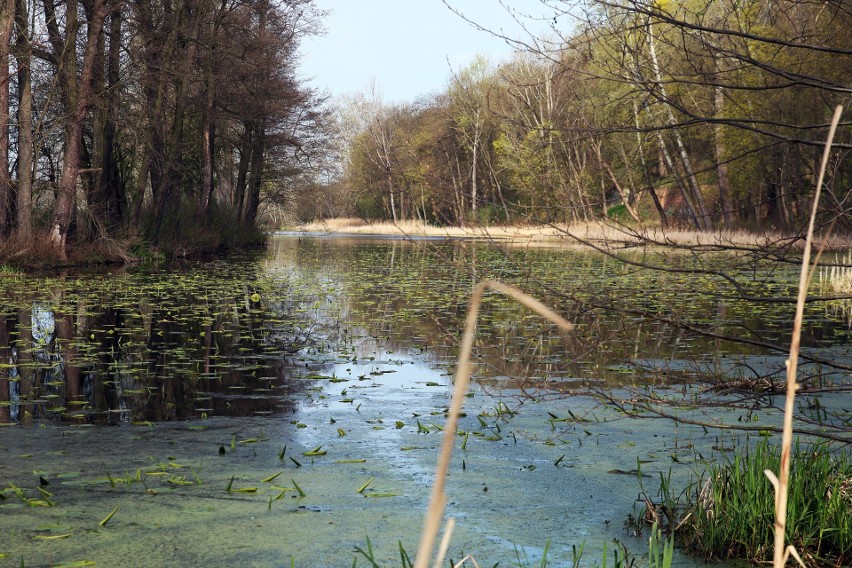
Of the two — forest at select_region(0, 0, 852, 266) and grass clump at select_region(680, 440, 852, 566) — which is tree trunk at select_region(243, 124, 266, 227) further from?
grass clump at select_region(680, 440, 852, 566)

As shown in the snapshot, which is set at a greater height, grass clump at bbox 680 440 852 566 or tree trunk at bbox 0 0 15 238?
tree trunk at bbox 0 0 15 238

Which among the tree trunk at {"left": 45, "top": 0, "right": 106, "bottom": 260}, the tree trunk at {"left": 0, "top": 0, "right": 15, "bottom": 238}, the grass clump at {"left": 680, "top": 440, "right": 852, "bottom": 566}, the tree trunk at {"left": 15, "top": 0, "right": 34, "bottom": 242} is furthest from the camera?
the tree trunk at {"left": 45, "top": 0, "right": 106, "bottom": 260}

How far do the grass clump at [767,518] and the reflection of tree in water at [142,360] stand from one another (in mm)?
3149

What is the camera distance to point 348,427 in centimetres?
545

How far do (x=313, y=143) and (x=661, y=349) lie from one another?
2472 cm

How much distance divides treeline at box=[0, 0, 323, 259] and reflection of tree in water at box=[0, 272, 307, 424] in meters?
6.39

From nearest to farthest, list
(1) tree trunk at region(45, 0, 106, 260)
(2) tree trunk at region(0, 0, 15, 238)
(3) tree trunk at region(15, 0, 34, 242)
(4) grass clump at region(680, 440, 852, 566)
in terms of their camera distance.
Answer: (4) grass clump at region(680, 440, 852, 566) < (2) tree trunk at region(0, 0, 15, 238) < (3) tree trunk at region(15, 0, 34, 242) < (1) tree trunk at region(45, 0, 106, 260)

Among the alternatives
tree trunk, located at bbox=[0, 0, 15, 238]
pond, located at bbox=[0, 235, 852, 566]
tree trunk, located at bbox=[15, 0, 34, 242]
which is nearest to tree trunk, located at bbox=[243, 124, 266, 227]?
tree trunk, located at bbox=[15, 0, 34, 242]

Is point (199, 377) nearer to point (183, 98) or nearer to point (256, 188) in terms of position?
point (183, 98)

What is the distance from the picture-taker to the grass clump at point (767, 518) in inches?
133

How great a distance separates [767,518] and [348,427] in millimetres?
2723

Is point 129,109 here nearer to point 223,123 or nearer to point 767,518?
A: point 223,123

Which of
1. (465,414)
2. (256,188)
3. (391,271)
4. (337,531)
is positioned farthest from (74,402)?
(256,188)

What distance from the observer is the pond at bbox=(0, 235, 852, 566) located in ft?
11.2
